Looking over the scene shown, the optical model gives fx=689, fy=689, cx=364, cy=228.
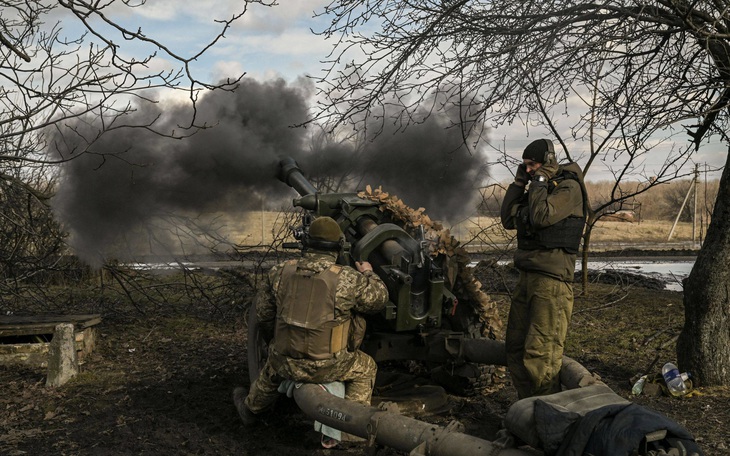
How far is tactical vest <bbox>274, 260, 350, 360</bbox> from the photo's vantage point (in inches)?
204

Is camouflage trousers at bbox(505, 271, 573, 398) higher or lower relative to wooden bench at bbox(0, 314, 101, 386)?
higher

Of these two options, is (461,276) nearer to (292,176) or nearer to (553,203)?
(553,203)

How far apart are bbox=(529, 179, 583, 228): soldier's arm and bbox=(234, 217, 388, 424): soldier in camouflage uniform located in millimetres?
1308

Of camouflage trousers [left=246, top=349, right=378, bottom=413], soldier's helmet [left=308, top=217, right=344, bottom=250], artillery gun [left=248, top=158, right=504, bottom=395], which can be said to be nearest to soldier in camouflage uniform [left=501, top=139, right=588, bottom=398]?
artillery gun [left=248, top=158, right=504, bottom=395]

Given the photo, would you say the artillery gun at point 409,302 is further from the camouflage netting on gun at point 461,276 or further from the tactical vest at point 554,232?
the tactical vest at point 554,232

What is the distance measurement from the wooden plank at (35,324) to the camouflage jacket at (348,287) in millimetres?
3612

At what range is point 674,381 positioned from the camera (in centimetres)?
639

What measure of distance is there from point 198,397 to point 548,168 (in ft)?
12.8

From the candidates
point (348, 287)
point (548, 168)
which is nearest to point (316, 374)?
point (348, 287)

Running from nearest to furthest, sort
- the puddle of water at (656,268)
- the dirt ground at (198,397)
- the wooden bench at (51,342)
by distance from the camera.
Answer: the dirt ground at (198,397) → the wooden bench at (51,342) → the puddle of water at (656,268)

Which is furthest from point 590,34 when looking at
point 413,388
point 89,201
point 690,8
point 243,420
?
point 89,201

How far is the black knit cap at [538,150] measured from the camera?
535 cm

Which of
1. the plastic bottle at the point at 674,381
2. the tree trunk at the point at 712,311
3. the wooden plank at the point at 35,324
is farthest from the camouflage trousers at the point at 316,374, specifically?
the wooden plank at the point at 35,324

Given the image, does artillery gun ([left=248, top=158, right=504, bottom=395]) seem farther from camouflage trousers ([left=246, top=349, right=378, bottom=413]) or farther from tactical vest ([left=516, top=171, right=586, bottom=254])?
tactical vest ([left=516, top=171, right=586, bottom=254])
